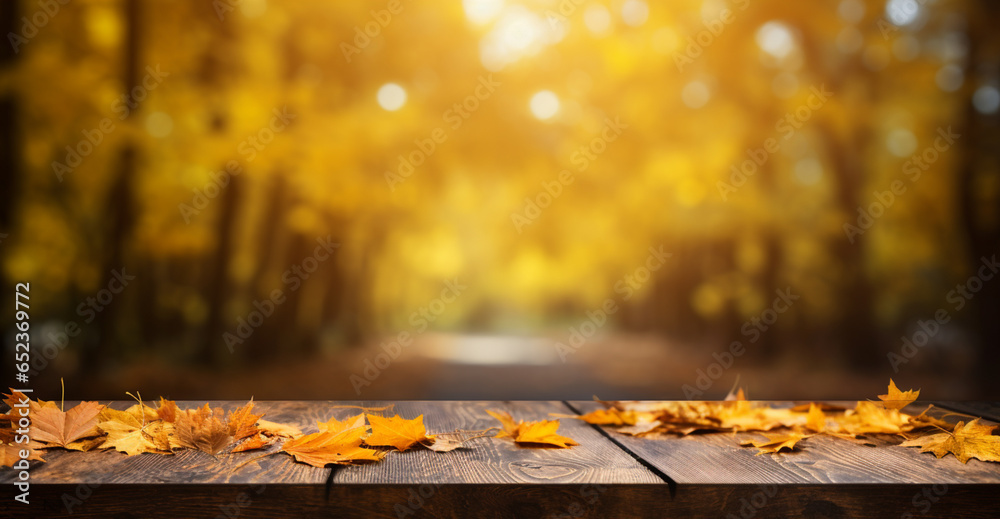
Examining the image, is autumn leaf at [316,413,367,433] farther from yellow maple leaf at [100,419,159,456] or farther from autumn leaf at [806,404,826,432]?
autumn leaf at [806,404,826,432]

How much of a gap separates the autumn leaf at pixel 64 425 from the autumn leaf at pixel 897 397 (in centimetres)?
205

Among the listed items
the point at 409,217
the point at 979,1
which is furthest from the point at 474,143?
the point at 979,1

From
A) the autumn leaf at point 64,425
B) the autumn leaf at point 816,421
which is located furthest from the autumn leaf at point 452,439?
the autumn leaf at point 816,421

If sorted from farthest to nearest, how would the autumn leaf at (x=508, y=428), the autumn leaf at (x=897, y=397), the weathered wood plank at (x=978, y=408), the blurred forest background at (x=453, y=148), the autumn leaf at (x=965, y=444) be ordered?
the blurred forest background at (x=453, y=148), the weathered wood plank at (x=978, y=408), the autumn leaf at (x=897, y=397), the autumn leaf at (x=508, y=428), the autumn leaf at (x=965, y=444)

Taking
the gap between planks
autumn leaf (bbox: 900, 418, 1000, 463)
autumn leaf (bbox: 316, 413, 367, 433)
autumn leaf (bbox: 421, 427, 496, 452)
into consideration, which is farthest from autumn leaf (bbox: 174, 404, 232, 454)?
autumn leaf (bbox: 900, 418, 1000, 463)

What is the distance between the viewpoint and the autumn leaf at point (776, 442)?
1593 millimetres

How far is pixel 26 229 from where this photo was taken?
4.99m

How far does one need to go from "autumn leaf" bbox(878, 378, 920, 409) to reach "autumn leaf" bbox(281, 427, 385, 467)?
4.58 feet

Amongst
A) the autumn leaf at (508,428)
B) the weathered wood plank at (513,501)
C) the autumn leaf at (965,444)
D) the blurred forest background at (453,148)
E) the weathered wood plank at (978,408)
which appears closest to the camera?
the weathered wood plank at (513,501)

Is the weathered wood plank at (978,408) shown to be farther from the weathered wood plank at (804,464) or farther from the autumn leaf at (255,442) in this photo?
the autumn leaf at (255,442)

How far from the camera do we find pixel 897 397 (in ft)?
6.04

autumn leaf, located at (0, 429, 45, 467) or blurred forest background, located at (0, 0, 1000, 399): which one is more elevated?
blurred forest background, located at (0, 0, 1000, 399)

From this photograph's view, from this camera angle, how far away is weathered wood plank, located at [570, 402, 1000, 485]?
1323mm

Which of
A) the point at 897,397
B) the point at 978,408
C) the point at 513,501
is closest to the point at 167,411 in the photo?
the point at 513,501
